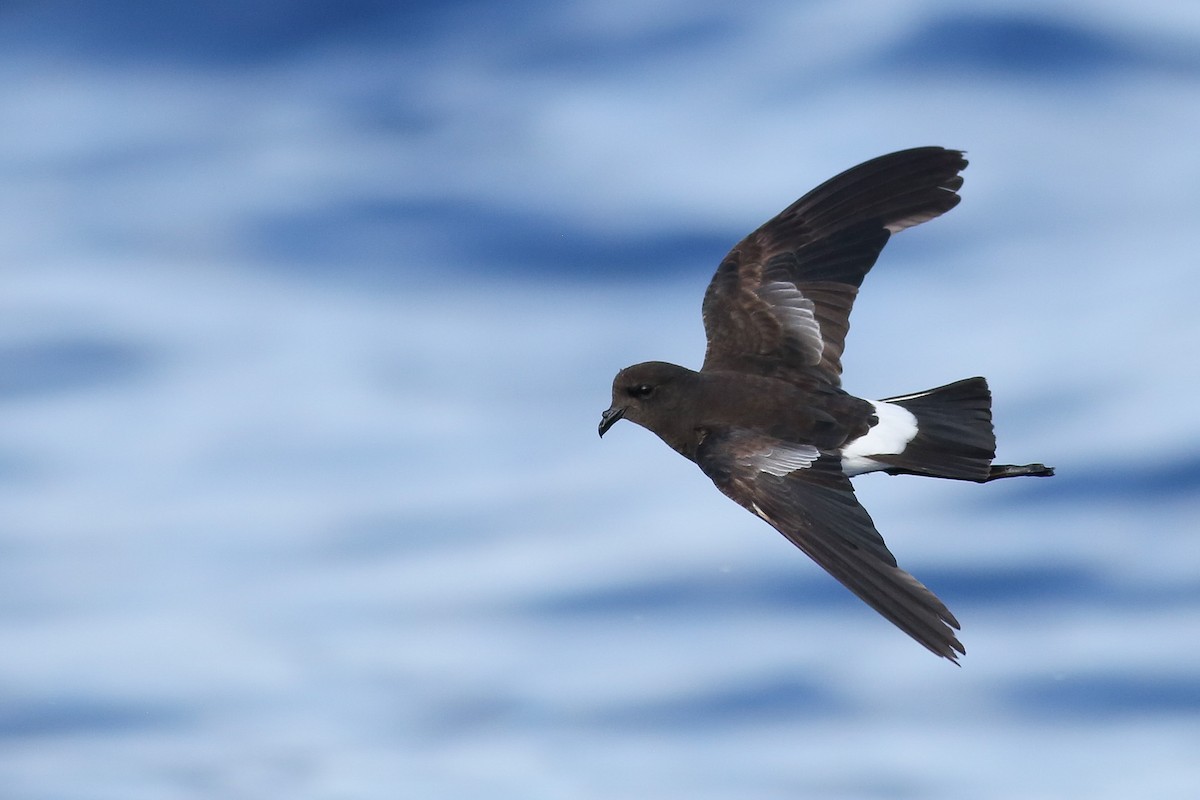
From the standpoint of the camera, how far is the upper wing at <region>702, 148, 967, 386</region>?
766 centimetres

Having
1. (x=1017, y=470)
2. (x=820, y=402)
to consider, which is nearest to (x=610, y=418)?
(x=820, y=402)

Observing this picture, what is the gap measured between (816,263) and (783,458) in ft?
4.78

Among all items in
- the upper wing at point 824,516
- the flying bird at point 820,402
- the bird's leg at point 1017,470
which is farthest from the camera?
the bird's leg at point 1017,470

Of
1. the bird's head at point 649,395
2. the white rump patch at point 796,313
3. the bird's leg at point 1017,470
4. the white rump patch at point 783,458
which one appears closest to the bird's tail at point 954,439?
the bird's leg at point 1017,470

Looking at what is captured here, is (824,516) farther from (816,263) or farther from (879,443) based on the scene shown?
(816,263)

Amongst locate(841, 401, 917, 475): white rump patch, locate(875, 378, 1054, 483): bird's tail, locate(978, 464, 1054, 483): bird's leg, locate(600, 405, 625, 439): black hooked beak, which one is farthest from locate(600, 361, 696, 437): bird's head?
locate(978, 464, 1054, 483): bird's leg

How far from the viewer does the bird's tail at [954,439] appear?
6.91 metres

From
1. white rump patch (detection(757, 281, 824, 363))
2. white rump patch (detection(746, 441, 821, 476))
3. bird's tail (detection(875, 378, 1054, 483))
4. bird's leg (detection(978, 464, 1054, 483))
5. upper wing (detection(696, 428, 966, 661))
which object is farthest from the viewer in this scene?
white rump patch (detection(757, 281, 824, 363))

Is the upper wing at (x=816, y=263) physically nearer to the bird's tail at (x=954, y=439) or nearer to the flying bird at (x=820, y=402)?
the flying bird at (x=820, y=402)

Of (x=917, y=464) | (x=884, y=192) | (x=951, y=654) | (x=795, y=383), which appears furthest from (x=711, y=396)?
(x=951, y=654)

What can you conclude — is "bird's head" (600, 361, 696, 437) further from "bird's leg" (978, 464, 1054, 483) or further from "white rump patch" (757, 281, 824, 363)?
"bird's leg" (978, 464, 1054, 483)

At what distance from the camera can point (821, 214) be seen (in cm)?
796

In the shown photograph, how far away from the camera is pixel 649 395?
7.39 m

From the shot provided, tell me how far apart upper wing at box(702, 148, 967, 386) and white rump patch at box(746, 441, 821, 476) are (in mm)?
788
